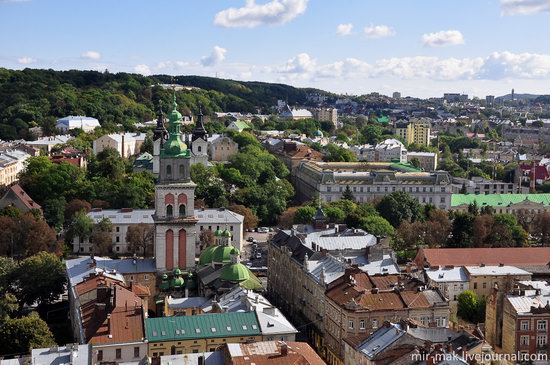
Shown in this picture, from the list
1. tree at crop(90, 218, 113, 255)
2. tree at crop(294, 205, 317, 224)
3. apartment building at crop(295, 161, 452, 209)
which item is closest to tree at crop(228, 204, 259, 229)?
tree at crop(294, 205, 317, 224)

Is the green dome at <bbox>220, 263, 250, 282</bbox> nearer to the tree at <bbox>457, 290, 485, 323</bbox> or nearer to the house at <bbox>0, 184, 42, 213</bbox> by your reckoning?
the tree at <bbox>457, 290, 485, 323</bbox>

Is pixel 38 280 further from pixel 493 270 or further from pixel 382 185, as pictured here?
pixel 382 185

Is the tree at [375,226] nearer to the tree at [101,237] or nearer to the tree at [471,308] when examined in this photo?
the tree at [471,308]

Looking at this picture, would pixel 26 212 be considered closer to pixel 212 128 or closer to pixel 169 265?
pixel 169 265

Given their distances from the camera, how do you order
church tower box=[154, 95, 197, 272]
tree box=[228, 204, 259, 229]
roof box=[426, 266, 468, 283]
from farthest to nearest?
1. tree box=[228, 204, 259, 229]
2. church tower box=[154, 95, 197, 272]
3. roof box=[426, 266, 468, 283]

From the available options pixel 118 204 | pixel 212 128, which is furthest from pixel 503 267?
pixel 212 128

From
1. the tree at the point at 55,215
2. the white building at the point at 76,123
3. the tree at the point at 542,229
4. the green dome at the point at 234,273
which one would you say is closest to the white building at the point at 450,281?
the green dome at the point at 234,273

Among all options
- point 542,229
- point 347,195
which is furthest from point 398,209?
point 542,229

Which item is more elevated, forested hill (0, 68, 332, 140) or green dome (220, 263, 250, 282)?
forested hill (0, 68, 332, 140)
